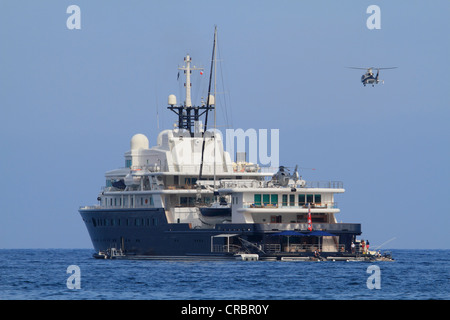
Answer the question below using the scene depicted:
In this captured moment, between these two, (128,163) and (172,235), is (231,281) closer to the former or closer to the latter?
(172,235)

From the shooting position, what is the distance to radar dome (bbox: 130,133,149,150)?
101438 millimetres

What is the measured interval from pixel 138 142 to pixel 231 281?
3688 cm

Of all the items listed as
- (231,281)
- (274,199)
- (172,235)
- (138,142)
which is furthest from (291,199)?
(138,142)

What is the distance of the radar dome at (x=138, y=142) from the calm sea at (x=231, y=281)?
18.6 m

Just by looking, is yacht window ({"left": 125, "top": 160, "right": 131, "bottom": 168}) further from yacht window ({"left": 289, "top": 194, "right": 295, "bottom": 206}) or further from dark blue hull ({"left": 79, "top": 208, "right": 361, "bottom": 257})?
yacht window ({"left": 289, "top": 194, "right": 295, "bottom": 206})

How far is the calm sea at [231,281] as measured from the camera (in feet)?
196

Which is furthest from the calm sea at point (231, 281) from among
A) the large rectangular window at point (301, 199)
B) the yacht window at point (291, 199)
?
the large rectangular window at point (301, 199)

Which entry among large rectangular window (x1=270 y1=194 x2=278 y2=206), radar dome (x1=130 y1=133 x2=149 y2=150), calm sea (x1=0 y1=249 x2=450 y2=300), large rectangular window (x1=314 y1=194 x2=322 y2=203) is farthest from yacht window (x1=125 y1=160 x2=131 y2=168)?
large rectangular window (x1=314 y1=194 x2=322 y2=203)

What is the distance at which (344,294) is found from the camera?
60469 mm

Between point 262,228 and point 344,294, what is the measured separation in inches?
875
